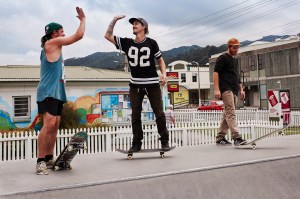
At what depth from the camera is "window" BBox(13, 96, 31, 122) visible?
55.7 feet

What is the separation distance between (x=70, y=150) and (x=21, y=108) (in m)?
15.0

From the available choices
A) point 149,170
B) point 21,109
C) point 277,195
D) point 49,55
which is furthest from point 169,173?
point 21,109

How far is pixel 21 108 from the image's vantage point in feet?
56.6

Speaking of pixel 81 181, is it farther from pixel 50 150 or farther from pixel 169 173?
pixel 50 150

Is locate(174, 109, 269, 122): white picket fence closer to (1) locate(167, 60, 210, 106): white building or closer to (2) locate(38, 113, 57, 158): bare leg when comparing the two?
(2) locate(38, 113, 57, 158): bare leg

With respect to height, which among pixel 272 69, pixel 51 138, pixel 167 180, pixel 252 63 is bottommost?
pixel 167 180

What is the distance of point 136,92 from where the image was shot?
178 inches

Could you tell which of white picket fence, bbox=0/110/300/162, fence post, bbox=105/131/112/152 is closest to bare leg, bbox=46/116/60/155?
white picket fence, bbox=0/110/300/162

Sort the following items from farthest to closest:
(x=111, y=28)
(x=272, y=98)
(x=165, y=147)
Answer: (x=272, y=98) → (x=165, y=147) → (x=111, y=28)

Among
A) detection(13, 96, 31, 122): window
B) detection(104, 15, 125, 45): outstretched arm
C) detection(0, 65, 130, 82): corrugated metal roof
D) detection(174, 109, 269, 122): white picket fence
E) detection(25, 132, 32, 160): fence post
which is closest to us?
detection(104, 15, 125, 45): outstretched arm

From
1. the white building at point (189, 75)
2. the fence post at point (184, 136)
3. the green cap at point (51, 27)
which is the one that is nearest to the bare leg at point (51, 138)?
the green cap at point (51, 27)

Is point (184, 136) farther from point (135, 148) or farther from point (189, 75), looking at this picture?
point (189, 75)

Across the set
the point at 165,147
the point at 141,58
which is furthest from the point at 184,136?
the point at 141,58

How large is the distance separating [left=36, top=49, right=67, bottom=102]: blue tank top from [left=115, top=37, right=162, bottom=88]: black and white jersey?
3.35 ft
